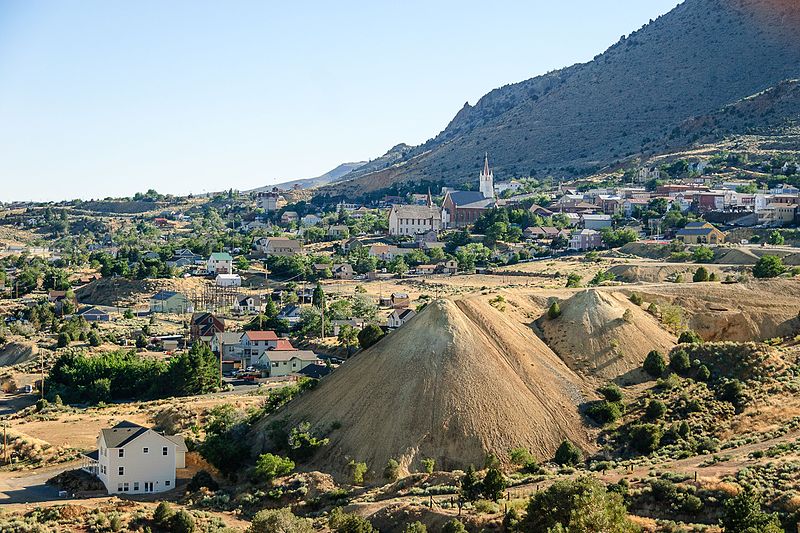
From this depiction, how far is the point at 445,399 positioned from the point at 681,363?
1341 centimetres

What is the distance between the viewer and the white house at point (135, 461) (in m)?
48.3

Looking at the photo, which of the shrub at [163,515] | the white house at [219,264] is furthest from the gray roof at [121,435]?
the white house at [219,264]

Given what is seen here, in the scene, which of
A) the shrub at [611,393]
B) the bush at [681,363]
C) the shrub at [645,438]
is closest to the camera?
the shrub at [645,438]

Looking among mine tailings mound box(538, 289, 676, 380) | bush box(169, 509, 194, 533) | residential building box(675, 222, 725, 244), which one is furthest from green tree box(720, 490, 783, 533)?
residential building box(675, 222, 725, 244)

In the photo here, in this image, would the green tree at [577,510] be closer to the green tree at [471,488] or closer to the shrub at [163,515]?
the green tree at [471,488]

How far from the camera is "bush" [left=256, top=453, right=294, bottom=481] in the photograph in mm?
47188

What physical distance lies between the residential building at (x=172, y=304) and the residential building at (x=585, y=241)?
42.2 m

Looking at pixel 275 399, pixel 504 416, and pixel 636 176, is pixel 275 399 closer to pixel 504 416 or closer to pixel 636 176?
pixel 504 416

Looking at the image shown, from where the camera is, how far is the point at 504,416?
161ft

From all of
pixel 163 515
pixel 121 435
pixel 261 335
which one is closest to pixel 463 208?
pixel 261 335

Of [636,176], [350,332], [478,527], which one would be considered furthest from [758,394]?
[636,176]

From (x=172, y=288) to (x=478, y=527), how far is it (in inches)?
3089

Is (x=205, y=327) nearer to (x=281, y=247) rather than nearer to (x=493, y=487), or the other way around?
(x=281, y=247)

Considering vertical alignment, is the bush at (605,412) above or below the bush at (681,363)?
below
